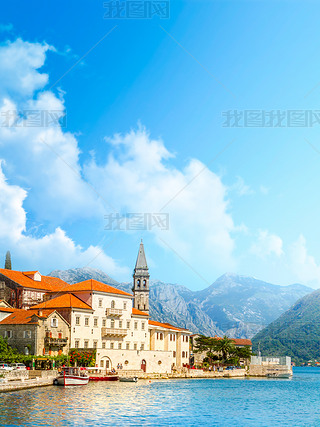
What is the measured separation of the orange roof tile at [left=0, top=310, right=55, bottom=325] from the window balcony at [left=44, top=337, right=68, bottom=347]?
9.48ft

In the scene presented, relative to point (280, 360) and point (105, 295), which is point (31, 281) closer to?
point (105, 295)

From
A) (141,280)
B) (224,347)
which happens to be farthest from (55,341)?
(141,280)

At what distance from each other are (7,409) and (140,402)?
13.3 m

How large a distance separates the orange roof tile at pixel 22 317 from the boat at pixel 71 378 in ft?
35.6

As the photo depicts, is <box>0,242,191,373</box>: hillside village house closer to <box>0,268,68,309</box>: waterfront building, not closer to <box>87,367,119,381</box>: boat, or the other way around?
<box>0,268,68,309</box>: waterfront building

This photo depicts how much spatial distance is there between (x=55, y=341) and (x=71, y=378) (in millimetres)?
12393

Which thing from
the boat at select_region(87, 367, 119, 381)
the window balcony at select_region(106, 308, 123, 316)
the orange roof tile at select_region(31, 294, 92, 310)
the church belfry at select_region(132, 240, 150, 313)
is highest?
the church belfry at select_region(132, 240, 150, 313)

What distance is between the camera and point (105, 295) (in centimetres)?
8025

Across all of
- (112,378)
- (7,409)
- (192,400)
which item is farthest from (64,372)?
(7,409)

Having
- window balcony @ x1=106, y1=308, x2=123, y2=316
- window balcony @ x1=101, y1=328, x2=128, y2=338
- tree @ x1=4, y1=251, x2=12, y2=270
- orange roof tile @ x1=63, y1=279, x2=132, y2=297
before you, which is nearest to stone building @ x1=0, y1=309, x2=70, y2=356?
window balcony @ x1=101, y1=328, x2=128, y2=338

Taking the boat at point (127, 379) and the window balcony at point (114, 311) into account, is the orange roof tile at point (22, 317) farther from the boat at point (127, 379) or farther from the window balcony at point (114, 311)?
the boat at point (127, 379)

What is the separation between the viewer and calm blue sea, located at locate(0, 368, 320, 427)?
115ft

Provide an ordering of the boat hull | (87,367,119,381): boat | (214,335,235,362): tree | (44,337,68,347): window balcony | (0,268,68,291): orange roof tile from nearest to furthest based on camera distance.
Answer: the boat hull, (87,367,119,381): boat, (44,337,68,347): window balcony, (0,268,68,291): orange roof tile, (214,335,235,362): tree

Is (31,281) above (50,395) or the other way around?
above
